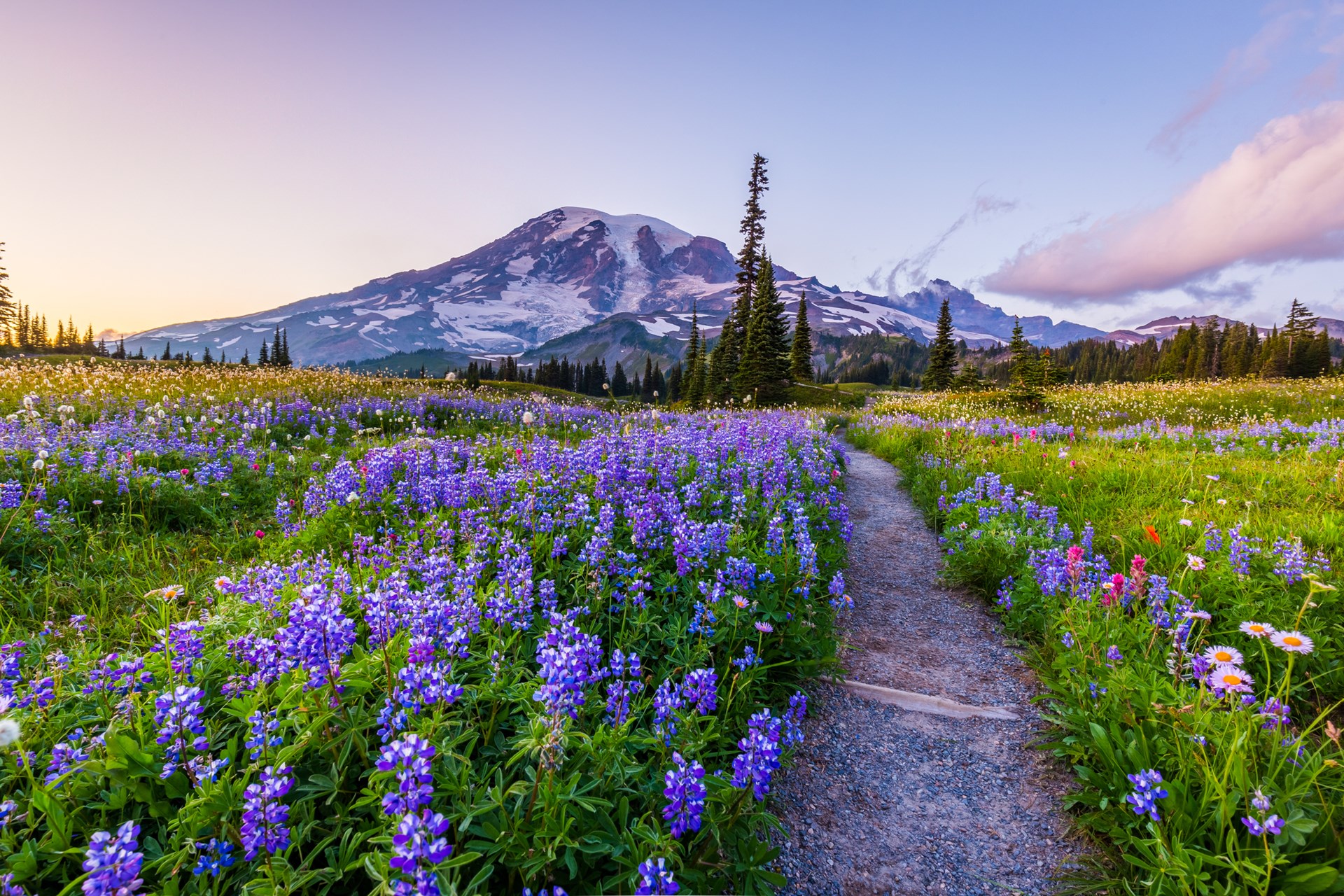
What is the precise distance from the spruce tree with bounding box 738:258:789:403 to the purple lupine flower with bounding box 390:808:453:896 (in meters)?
32.7

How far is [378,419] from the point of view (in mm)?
13008

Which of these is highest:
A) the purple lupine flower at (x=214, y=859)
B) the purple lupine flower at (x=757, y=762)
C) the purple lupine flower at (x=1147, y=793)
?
→ the purple lupine flower at (x=757, y=762)

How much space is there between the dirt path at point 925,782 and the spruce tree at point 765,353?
2888 cm

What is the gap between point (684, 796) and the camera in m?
2.22

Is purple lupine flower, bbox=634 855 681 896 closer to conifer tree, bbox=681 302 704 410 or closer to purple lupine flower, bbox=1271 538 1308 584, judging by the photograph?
purple lupine flower, bbox=1271 538 1308 584

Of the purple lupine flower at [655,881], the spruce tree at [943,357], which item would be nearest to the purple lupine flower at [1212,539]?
the purple lupine flower at [655,881]

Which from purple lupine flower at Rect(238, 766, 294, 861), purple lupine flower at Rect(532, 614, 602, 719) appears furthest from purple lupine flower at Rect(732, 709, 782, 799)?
purple lupine flower at Rect(238, 766, 294, 861)

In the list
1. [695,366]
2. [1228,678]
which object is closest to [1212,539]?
[1228,678]

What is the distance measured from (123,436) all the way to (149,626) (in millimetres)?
6713

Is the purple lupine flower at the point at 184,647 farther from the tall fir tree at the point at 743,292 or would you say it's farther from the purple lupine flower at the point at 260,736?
the tall fir tree at the point at 743,292

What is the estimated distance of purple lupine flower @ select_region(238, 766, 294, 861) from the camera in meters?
1.85

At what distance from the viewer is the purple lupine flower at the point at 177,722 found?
2160 mm

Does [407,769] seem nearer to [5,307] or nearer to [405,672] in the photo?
[405,672]

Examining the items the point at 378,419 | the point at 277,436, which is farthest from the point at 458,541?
the point at 378,419
